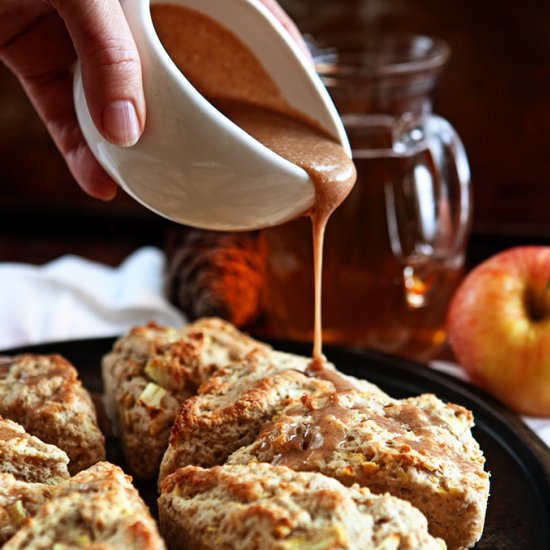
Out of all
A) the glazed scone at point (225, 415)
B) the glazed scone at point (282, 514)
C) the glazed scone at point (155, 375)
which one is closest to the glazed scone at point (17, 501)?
the glazed scone at point (282, 514)

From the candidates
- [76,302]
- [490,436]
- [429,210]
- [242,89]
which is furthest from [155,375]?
[76,302]

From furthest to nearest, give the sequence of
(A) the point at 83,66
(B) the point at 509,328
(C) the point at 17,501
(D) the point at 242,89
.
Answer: (B) the point at 509,328 < (D) the point at 242,89 < (A) the point at 83,66 < (C) the point at 17,501

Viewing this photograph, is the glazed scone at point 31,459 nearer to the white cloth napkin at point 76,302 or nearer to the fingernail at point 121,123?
the fingernail at point 121,123

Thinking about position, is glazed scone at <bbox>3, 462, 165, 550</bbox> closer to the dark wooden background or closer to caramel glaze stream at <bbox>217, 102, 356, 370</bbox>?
caramel glaze stream at <bbox>217, 102, 356, 370</bbox>

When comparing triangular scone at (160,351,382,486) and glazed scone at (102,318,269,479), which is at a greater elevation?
triangular scone at (160,351,382,486)

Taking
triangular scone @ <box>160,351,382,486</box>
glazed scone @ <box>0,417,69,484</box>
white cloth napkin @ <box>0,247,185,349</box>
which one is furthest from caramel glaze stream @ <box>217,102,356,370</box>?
white cloth napkin @ <box>0,247,185,349</box>

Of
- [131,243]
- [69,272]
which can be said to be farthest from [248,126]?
[131,243]

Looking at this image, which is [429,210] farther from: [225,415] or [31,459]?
[31,459]
